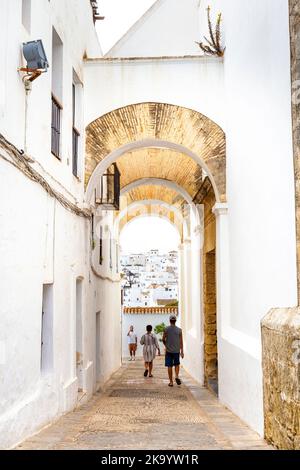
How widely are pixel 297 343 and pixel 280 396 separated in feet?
2.52

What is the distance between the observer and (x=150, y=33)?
13.4 m

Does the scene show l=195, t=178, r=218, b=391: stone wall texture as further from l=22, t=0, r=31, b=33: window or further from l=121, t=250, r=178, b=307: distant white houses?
l=121, t=250, r=178, b=307: distant white houses

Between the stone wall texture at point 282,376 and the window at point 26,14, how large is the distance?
4158 millimetres

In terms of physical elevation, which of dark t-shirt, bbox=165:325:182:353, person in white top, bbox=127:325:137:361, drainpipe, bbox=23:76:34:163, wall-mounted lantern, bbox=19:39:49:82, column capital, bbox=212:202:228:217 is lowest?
person in white top, bbox=127:325:137:361

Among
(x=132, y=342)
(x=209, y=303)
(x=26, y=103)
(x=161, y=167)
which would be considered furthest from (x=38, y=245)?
(x=132, y=342)

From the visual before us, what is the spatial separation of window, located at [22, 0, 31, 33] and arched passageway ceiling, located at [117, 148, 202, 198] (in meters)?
6.44

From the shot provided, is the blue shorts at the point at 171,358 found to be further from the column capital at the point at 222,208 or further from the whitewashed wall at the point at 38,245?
the column capital at the point at 222,208

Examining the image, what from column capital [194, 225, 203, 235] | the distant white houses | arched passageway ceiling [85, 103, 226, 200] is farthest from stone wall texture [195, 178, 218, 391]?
the distant white houses

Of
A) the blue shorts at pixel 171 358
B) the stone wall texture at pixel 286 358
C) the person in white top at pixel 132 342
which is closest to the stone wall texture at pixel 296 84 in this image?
the stone wall texture at pixel 286 358

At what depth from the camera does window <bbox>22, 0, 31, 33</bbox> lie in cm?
628

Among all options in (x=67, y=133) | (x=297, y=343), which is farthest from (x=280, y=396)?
(x=67, y=133)

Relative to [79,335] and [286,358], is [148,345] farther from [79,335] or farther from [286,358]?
A: [286,358]

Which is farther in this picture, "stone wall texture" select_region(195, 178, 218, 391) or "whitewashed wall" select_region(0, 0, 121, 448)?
"stone wall texture" select_region(195, 178, 218, 391)

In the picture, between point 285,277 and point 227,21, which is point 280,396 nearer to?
point 285,277
